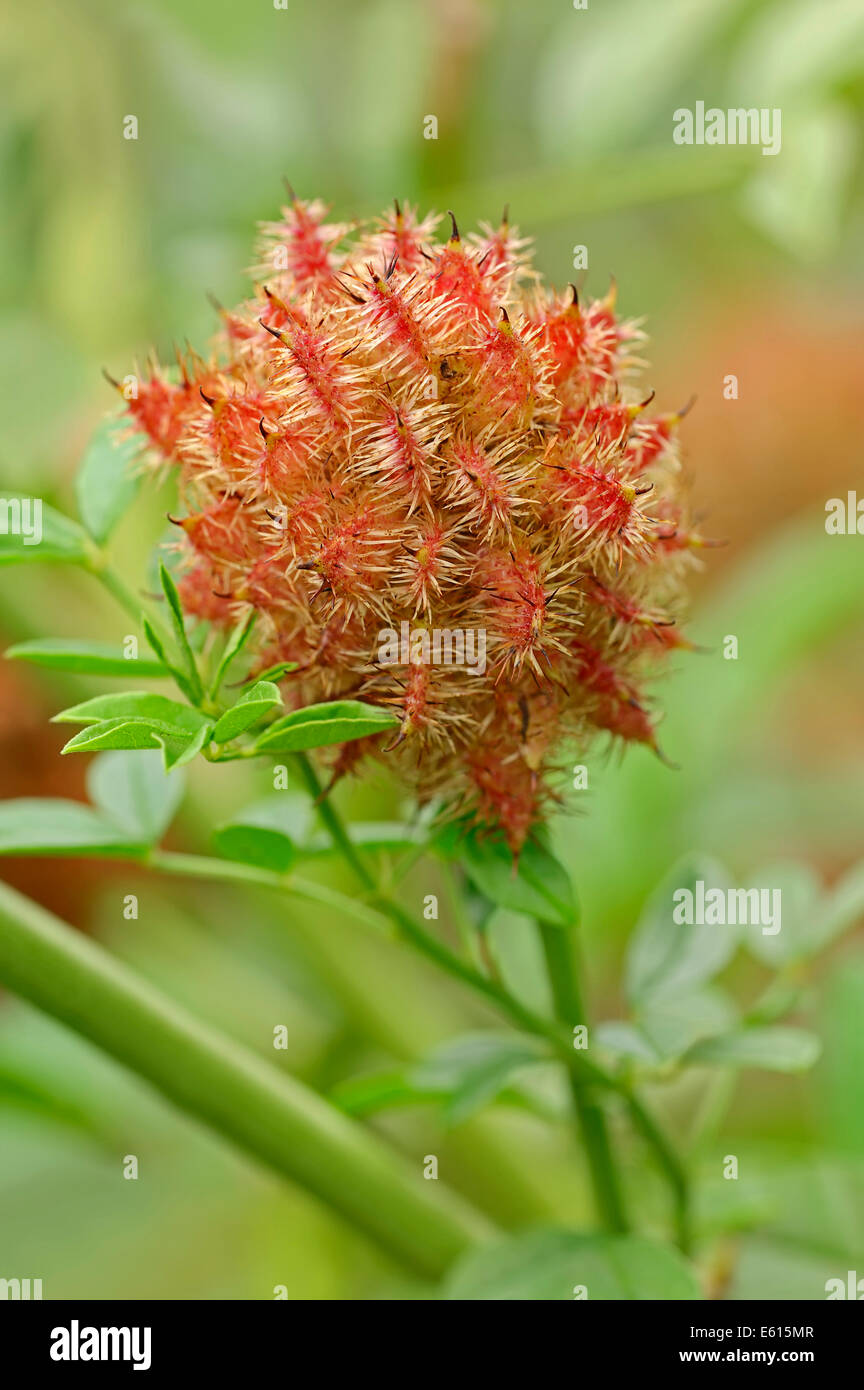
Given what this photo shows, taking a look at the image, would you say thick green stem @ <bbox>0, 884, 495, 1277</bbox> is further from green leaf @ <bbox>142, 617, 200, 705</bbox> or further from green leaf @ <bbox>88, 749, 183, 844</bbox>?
green leaf @ <bbox>142, 617, 200, 705</bbox>

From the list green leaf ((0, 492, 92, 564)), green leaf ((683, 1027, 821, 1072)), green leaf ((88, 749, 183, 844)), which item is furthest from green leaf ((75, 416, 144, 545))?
green leaf ((683, 1027, 821, 1072))

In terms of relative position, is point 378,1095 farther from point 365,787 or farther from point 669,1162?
point 365,787

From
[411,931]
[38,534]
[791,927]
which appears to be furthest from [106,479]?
[791,927]

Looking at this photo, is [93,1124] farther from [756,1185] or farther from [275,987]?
[756,1185]

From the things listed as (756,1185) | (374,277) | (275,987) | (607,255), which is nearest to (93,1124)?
(275,987)

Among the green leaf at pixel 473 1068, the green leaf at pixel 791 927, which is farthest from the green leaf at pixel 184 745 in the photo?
the green leaf at pixel 791 927

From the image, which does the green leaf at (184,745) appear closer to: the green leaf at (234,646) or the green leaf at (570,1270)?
the green leaf at (234,646)
